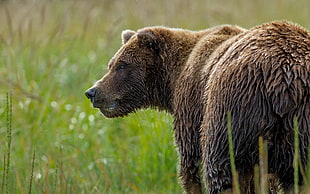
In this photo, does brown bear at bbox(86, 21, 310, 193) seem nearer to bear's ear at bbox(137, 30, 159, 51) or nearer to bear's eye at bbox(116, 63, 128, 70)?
bear's ear at bbox(137, 30, 159, 51)

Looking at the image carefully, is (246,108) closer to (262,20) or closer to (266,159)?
(266,159)

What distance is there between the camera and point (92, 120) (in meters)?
7.07

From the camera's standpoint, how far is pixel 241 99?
12.3ft

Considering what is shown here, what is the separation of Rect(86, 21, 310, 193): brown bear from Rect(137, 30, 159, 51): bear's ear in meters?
0.02

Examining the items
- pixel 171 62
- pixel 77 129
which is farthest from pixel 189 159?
pixel 77 129

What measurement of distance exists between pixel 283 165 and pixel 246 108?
44 cm

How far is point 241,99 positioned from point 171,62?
1.55 m

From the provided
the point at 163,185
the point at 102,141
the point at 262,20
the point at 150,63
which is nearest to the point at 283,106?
the point at 150,63

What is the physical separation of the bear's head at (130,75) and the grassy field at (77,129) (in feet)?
2.13

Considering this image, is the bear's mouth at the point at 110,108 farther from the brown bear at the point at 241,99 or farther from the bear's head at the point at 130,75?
the brown bear at the point at 241,99

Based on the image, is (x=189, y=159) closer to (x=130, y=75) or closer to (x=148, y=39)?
(x=130, y=75)

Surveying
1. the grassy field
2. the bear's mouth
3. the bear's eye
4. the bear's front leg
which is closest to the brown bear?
the bear's front leg

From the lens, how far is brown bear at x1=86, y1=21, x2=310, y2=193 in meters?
3.63

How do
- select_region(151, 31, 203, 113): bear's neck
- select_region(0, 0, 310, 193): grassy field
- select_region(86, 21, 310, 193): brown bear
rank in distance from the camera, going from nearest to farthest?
1. select_region(86, 21, 310, 193): brown bear
2. select_region(151, 31, 203, 113): bear's neck
3. select_region(0, 0, 310, 193): grassy field
